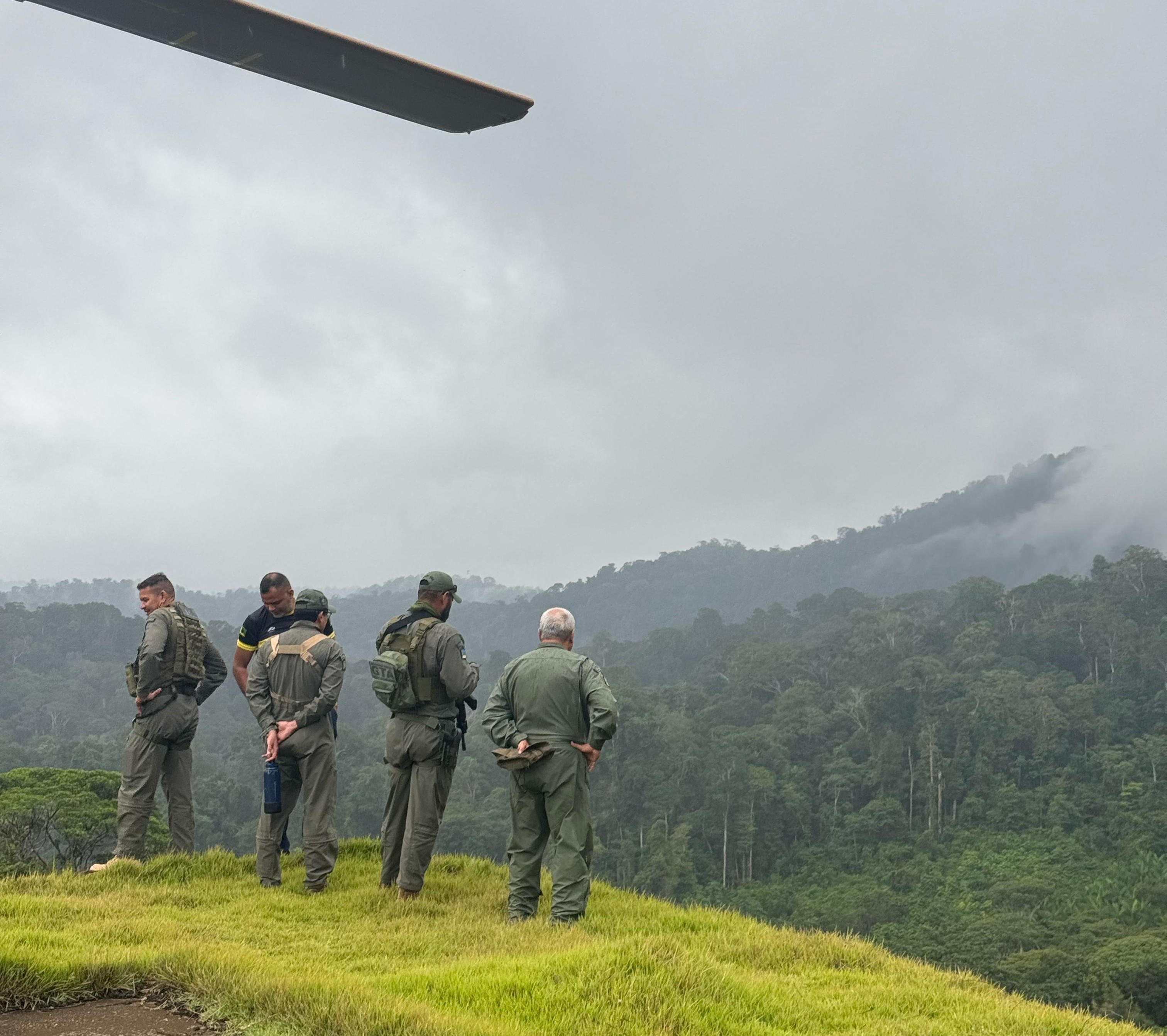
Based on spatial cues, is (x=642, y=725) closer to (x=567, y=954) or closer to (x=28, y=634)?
(x=567, y=954)

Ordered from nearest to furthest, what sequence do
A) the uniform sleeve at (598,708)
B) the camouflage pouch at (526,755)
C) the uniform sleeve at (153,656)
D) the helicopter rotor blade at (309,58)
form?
1. the helicopter rotor blade at (309,58)
2. the uniform sleeve at (598,708)
3. the camouflage pouch at (526,755)
4. the uniform sleeve at (153,656)

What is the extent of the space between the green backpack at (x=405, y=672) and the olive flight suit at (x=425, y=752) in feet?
0.08

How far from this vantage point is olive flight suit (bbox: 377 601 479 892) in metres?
7.18

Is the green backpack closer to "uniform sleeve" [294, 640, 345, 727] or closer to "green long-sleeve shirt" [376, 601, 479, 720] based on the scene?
"green long-sleeve shirt" [376, 601, 479, 720]

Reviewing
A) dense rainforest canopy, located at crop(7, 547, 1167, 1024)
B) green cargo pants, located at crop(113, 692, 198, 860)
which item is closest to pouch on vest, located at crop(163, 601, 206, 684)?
green cargo pants, located at crop(113, 692, 198, 860)

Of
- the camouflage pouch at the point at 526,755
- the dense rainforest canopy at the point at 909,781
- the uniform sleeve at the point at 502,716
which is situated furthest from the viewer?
the dense rainforest canopy at the point at 909,781

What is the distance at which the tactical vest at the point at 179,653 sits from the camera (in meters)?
7.86

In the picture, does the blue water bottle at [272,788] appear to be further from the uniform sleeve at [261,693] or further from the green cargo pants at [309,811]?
the uniform sleeve at [261,693]

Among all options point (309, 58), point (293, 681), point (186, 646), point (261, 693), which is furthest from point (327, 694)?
point (309, 58)

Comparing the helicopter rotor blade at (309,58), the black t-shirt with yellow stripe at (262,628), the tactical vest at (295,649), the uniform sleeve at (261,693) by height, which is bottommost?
the uniform sleeve at (261,693)

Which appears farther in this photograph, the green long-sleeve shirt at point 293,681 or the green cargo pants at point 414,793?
the green long-sleeve shirt at point 293,681

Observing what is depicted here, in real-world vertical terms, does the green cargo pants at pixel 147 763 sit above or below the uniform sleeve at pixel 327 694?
below

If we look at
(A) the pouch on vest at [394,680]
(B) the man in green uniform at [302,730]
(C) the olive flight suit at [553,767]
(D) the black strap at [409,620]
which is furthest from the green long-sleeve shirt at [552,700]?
(B) the man in green uniform at [302,730]

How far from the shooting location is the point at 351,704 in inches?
4016
